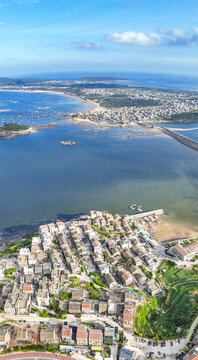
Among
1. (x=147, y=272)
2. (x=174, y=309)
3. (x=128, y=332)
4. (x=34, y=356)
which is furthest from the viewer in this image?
(x=147, y=272)

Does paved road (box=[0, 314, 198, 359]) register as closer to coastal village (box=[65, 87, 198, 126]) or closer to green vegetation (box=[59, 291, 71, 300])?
green vegetation (box=[59, 291, 71, 300])

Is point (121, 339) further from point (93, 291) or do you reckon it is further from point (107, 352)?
point (93, 291)

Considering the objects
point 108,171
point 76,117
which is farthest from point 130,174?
point 76,117

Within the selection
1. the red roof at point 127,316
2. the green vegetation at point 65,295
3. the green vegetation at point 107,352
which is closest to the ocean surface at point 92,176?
the green vegetation at point 65,295

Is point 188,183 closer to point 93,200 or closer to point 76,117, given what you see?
point 93,200

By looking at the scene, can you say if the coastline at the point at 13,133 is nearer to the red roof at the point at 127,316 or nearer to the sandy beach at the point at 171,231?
the sandy beach at the point at 171,231

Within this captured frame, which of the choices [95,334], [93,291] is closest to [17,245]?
[93,291]
